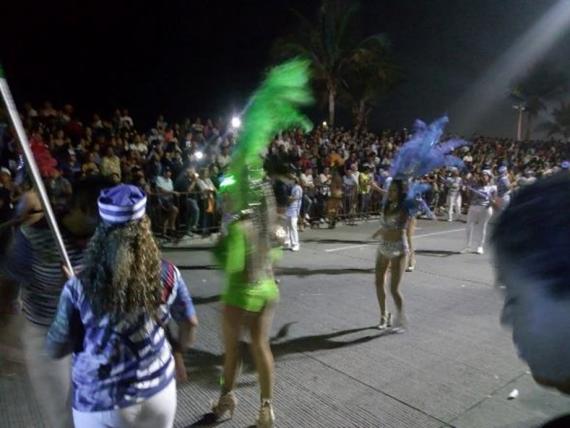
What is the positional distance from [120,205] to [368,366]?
327 cm

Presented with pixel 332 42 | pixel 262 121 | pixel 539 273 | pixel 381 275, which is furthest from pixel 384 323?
pixel 332 42

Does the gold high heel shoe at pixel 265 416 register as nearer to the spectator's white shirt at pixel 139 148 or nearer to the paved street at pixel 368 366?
the paved street at pixel 368 366

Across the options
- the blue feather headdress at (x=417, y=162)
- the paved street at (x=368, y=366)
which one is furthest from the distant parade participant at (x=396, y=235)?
the paved street at (x=368, y=366)

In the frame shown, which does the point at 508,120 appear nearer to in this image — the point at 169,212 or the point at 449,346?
the point at 169,212

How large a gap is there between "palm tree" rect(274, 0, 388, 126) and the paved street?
20196mm

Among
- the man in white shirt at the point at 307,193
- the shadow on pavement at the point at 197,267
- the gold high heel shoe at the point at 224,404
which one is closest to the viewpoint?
the gold high heel shoe at the point at 224,404

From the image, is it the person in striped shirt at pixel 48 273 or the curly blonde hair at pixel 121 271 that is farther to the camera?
the person in striped shirt at pixel 48 273

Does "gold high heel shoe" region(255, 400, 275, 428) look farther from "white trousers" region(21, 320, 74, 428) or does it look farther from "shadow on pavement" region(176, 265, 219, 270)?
"shadow on pavement" region(176, 265, 219, 270)

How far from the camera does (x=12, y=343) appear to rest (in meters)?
2.70

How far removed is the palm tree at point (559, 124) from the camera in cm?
3847

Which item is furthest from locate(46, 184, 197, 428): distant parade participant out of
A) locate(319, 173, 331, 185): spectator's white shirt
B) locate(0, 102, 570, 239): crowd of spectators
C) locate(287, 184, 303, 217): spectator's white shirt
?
locate(319, 173, 331, 185): spectator's white shirt

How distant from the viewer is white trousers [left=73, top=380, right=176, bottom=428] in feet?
6.21

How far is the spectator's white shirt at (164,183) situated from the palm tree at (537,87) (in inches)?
1336

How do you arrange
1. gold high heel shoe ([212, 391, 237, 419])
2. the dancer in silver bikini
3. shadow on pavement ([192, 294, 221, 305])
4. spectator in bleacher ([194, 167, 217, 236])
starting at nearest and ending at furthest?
1. gold high heel shoe ([212, 391, 237, 419])
2. the dancer in silver bikini
3. shadow on pavement ([192, 294, 221, 305])
4. spectator in bleacher ([194, 167, 217, 236])
